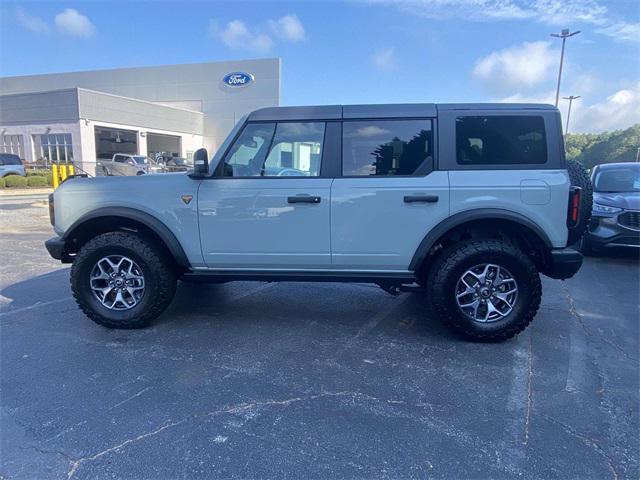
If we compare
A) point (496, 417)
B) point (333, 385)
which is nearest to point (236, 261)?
point (333, 385)

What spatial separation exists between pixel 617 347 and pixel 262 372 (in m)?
3.13

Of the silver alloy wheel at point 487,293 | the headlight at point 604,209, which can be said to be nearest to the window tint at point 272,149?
the silver alloy wheel at point 487,293

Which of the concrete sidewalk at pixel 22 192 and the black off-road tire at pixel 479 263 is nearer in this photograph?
the black off-road tire at pixel 479 263

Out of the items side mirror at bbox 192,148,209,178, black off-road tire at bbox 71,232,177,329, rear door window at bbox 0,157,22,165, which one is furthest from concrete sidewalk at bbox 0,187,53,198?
side mirror at bbox 192,148,209,178

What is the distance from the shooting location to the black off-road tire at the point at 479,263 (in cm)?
350

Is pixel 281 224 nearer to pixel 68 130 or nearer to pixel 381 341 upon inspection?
pixel 381 341

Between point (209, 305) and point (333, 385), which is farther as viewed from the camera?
point (209, 305)

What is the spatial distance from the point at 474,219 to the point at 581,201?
1025 mm

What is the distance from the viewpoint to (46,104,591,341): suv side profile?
3496 mm

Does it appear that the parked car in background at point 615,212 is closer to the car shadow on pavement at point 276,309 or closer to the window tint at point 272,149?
the car shadow on pavement at point 276,309

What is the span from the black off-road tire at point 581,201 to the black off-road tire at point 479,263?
1.63 feet

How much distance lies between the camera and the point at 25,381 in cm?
296

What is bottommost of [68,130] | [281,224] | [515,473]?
[515,473]

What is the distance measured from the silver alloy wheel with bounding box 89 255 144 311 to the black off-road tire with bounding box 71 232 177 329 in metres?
0.04
